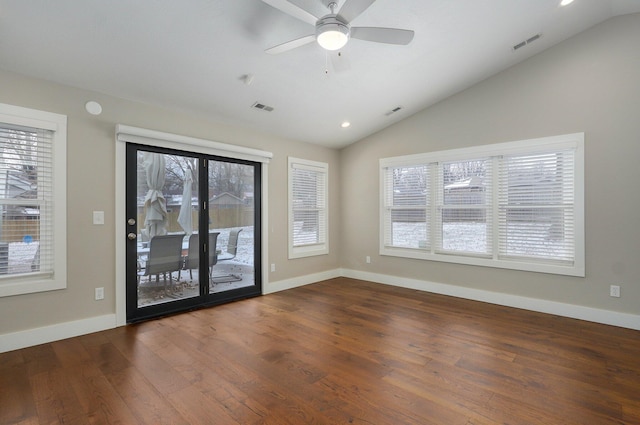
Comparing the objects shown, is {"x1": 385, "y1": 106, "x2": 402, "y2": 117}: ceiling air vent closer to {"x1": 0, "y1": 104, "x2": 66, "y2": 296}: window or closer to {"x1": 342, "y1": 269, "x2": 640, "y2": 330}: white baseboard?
{"x1": 342, "y1": 269, "x2": 640, "y2": 330}: white baseboard

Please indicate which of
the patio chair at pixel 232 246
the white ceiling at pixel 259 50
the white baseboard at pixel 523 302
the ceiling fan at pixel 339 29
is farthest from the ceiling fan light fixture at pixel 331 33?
the white baseboard at pixel 523 302

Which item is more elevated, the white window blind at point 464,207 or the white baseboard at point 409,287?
the white window blind at point 464,207

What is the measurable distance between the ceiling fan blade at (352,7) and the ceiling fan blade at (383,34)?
170 millimetres

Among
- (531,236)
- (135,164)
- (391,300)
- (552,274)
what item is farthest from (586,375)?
(135,164)

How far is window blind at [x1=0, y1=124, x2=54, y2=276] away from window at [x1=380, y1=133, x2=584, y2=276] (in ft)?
15.0

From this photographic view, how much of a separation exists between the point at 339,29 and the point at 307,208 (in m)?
3.57

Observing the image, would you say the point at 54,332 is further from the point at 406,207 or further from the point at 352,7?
the point at 406,207

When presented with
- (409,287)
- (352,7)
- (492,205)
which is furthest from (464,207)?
(352,7)

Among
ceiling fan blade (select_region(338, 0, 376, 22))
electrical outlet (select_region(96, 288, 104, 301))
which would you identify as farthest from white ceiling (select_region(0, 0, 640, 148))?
electrical outlet (select_region(96, 288, 104, 301))

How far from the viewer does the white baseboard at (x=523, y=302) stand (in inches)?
134

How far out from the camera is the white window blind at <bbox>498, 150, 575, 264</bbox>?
375 centimetres

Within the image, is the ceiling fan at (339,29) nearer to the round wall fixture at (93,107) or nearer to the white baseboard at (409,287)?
the round wall fixture at (93,107)

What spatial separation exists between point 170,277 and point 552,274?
4.84m

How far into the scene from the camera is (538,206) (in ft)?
12.8
